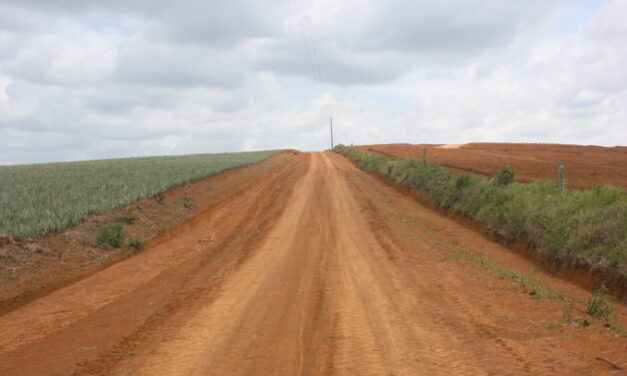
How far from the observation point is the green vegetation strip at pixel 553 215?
10.9 metres

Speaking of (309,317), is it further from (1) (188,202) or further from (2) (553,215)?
(1) (188,202)

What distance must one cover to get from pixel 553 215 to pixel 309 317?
8587mm

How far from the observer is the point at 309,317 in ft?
24.9

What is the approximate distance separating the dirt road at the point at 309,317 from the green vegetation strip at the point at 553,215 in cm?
86

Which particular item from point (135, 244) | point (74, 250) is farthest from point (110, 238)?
point (74, 250)

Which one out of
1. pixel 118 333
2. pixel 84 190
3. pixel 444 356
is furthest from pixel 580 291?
pixel 84 190

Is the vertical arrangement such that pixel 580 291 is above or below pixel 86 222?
below

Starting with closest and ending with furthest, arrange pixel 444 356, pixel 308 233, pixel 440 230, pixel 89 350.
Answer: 1. pixel 444 356
2. pixel 89 350
3. pixel 308 233
4. pixel 440 230

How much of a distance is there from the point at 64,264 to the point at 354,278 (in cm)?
647

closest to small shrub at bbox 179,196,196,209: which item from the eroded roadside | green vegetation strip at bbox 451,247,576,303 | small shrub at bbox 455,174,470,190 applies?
the eroded roadside

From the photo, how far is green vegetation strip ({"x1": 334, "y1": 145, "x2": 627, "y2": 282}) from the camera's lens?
10922 millimetres

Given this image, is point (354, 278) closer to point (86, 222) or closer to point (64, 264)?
point (64, 264)

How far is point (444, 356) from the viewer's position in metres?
6.09

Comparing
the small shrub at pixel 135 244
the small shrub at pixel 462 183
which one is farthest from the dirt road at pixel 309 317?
the small shrub at pixel 462 183
